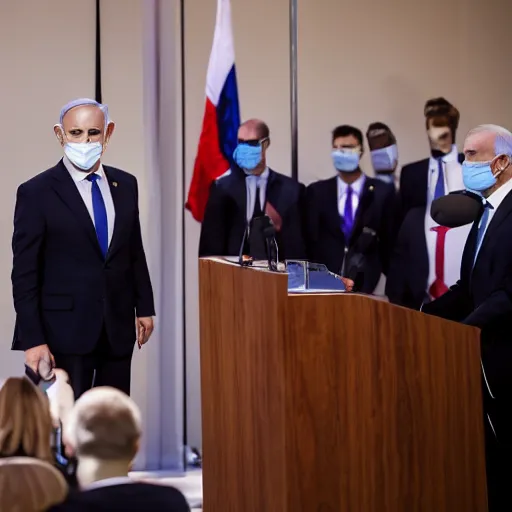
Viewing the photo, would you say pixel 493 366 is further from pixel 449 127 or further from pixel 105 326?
pixel 449 127

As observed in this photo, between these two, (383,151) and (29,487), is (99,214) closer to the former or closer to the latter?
(383,151)

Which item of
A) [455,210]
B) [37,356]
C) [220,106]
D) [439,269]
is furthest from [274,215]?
[37,356]

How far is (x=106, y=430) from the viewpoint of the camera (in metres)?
2.25

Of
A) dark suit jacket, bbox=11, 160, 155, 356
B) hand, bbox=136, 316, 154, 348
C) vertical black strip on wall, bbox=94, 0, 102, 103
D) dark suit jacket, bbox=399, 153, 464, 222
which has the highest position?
vertical black strip on wall, bbox=94, 0, 102, 103

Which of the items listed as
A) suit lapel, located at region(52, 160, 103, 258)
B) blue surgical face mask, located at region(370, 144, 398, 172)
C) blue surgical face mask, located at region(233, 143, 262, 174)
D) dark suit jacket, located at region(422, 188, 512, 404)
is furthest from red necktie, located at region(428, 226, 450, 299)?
suit lapel, located at region(52, 160, 103, 258)

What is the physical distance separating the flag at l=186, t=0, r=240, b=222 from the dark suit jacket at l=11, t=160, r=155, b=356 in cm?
128

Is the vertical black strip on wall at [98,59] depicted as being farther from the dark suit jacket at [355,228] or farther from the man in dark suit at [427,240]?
the man in dark suit at [427,240]

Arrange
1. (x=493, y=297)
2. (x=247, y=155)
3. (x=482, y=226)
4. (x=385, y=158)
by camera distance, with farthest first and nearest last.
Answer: (x=385, y=158), (x=247, y=155), (x=482, y=226), (x=493, y=297)

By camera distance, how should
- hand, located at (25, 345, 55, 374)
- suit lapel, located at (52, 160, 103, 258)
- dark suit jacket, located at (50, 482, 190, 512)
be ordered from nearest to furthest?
dark suit jacket, located at (50, 482, 190, 512) < hand, located at (25, 345, 55, 374) < suit lapel, located at (52, 160, 103, 258)

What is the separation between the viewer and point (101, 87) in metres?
5.68

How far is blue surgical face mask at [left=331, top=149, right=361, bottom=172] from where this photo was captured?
19.1 feet

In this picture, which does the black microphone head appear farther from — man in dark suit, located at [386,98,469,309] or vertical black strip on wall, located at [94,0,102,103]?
vertical black strip on wall, located at [94,0,102,103]

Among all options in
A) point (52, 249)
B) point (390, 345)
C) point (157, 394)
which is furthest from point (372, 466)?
point (157, 394)

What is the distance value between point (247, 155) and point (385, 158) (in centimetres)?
93
